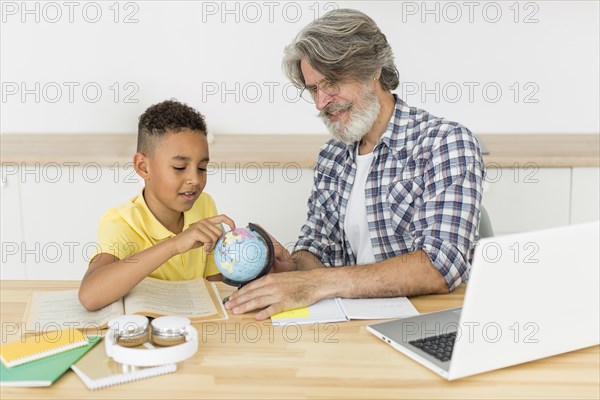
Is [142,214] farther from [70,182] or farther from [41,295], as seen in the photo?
[70,182]

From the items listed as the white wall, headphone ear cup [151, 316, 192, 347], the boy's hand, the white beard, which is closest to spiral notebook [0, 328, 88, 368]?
headphone ear cup [151, 316, 192, 347]

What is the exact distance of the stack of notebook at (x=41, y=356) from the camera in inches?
56.1

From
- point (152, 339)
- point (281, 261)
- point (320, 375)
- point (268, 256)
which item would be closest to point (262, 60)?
point (281, 261)

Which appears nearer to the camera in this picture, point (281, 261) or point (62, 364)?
point (62, 364)

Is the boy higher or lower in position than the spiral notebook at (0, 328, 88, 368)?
higher

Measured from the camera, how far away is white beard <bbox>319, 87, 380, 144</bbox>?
2293 mm

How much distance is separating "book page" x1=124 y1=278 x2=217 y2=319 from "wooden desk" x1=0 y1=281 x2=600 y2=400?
117 mm

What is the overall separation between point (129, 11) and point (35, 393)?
2.43 meters

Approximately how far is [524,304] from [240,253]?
646 millimetres

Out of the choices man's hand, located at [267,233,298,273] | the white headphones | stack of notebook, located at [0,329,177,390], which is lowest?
man's hand, located at [267,233,298,273]

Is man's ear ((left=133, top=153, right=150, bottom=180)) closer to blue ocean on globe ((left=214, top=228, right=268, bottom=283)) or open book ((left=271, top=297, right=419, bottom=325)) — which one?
blue ocean on globe ((left=214, top=228, right=268, bottom=283))

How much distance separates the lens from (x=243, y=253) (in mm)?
1795

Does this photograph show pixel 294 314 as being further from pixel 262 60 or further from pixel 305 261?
pixel 262 60

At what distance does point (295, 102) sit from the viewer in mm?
3553
